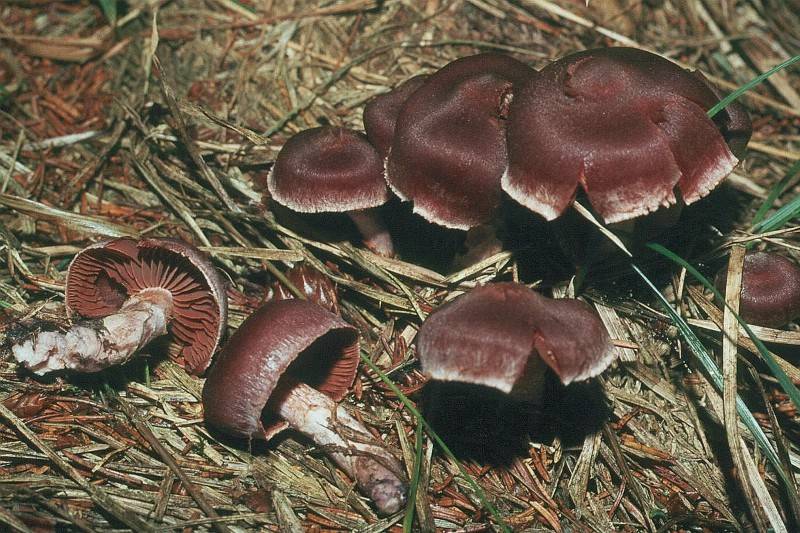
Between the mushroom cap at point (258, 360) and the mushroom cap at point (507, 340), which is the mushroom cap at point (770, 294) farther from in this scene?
the mushroom cap at point (258, 360)

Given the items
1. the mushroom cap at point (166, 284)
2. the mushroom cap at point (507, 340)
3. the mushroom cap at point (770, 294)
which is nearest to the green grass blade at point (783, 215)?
the mushroom cap at point (770, 294)

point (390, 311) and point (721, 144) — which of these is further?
point (390, 311)

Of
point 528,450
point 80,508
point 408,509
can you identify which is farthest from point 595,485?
point 80,508

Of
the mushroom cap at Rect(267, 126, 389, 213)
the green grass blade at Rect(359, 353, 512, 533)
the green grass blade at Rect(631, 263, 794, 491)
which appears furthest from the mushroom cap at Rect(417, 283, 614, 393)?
the mushroom cap at Rect(267, 126, 389, 213)

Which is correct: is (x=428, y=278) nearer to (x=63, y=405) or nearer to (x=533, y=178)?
(x=533, y=178)

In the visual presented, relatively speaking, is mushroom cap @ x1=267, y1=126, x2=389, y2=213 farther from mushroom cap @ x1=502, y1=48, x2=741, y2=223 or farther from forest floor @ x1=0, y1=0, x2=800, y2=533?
mushroom cap @ x1=502, y1=48, x2=741, y2=223
